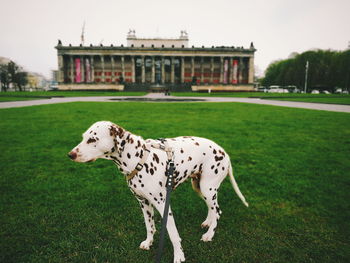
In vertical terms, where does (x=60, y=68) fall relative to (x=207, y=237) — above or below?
above

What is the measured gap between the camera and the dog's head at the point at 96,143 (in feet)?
9.17

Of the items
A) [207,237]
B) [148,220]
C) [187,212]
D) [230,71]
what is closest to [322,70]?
[230,71]

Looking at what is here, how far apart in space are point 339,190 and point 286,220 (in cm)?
199

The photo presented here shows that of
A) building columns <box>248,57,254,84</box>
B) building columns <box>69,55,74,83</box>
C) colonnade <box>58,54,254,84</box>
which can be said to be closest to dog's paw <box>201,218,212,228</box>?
colonnade <box>58,54,254,84</box>

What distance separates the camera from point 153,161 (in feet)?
10.0

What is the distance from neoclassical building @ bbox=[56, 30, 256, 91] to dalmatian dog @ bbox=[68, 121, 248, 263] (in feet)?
245

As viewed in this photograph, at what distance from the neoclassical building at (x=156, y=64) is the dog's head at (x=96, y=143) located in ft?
247

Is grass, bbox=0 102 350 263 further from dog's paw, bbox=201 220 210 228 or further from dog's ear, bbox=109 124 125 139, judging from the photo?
dog's ear, bbox=109 124 125 139

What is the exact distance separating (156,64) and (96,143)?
301 feet

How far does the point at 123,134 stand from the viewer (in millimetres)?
2971

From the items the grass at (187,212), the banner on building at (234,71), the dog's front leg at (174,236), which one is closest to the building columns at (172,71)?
the banner on building at (234,71)

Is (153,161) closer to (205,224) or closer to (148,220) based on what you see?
(148,220)

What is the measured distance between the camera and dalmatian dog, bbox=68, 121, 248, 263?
284 cm

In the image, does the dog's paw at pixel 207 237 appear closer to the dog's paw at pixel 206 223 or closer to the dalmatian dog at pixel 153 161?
the dalmatian dog at pixel 153 161
